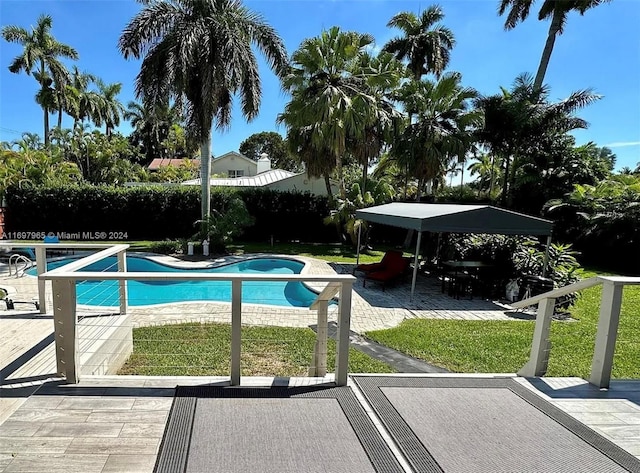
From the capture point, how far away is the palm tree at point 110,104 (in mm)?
35791

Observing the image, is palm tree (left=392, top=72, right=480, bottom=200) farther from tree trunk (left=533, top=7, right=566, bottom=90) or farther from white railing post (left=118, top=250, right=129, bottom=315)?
white railing post (left=118, top=250, right=129, bottom=315)

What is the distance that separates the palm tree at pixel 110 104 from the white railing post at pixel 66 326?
3861cm

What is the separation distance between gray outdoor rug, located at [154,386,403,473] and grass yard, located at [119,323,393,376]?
1.05 metres

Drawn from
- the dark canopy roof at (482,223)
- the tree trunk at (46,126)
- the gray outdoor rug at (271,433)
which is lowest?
the gray outdoor rug at (271,433)

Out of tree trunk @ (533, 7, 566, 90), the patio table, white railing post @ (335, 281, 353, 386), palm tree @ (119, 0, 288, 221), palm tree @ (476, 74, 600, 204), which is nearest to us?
white railing post @ (335, 281, 353, 386)

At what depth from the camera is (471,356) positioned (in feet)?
17.2

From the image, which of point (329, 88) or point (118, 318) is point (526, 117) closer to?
point (329, 88)

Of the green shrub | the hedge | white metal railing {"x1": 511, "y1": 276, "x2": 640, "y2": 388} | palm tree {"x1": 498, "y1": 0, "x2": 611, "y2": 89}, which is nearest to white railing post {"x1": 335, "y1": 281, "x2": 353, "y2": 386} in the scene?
white metal railing {"x1": 511, "y1": 276, "x2": 640, "y2": 388}

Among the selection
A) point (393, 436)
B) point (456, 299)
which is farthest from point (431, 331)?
point (393, 436)

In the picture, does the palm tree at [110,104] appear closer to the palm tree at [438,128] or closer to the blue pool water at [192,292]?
the blue pool water at [192,292]

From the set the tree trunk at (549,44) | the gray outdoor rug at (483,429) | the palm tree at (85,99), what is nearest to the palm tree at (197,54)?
the gray outdoor rug at (483,429)

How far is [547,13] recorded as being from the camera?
2011 centimetres

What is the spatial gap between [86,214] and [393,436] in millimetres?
18191

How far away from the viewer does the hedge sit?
16.7 m
